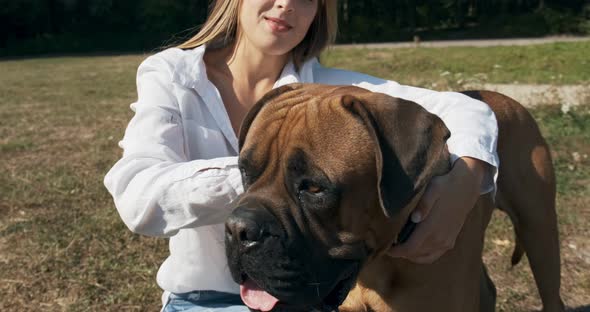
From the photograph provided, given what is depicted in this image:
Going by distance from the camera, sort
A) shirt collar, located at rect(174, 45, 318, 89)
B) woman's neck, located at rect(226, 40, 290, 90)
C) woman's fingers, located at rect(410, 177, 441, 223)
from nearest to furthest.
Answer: woman's fingers, located at rect(410, 177, 441, 223) → shirt collar, located at rect(174, 45, 318, 89) → woman's neck, located at rect(226, 40, 290, 90)

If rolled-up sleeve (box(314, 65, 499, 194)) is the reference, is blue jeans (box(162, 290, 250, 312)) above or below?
below

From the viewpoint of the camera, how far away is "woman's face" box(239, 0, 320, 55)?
A: 115 inches

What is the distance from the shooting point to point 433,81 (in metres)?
11.6

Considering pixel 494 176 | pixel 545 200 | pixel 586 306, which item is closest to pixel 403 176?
pixel 494 176

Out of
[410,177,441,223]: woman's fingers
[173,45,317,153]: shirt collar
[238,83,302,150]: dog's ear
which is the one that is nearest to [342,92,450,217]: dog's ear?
[410,177,441,223]: woman's fingers

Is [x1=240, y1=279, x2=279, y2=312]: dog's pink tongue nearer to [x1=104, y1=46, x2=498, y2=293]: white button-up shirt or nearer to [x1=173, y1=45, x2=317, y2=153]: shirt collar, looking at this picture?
[x1=104, y1=46, x2=498, y2=293]: white button-up shirt

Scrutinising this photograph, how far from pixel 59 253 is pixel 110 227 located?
0.55m

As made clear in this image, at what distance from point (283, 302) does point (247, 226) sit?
1.01ft

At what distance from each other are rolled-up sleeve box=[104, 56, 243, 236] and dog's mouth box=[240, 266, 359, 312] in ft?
1.03

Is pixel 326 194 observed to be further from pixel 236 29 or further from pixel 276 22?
pixel 236 29

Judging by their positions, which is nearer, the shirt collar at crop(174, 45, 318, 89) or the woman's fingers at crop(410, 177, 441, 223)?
the woman's fingers at crop(410, 177, 441, 223)

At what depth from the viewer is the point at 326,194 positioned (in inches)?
83.5

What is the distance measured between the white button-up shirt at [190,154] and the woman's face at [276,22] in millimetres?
212

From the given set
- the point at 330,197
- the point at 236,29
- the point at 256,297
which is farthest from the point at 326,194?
the point at 236,29
